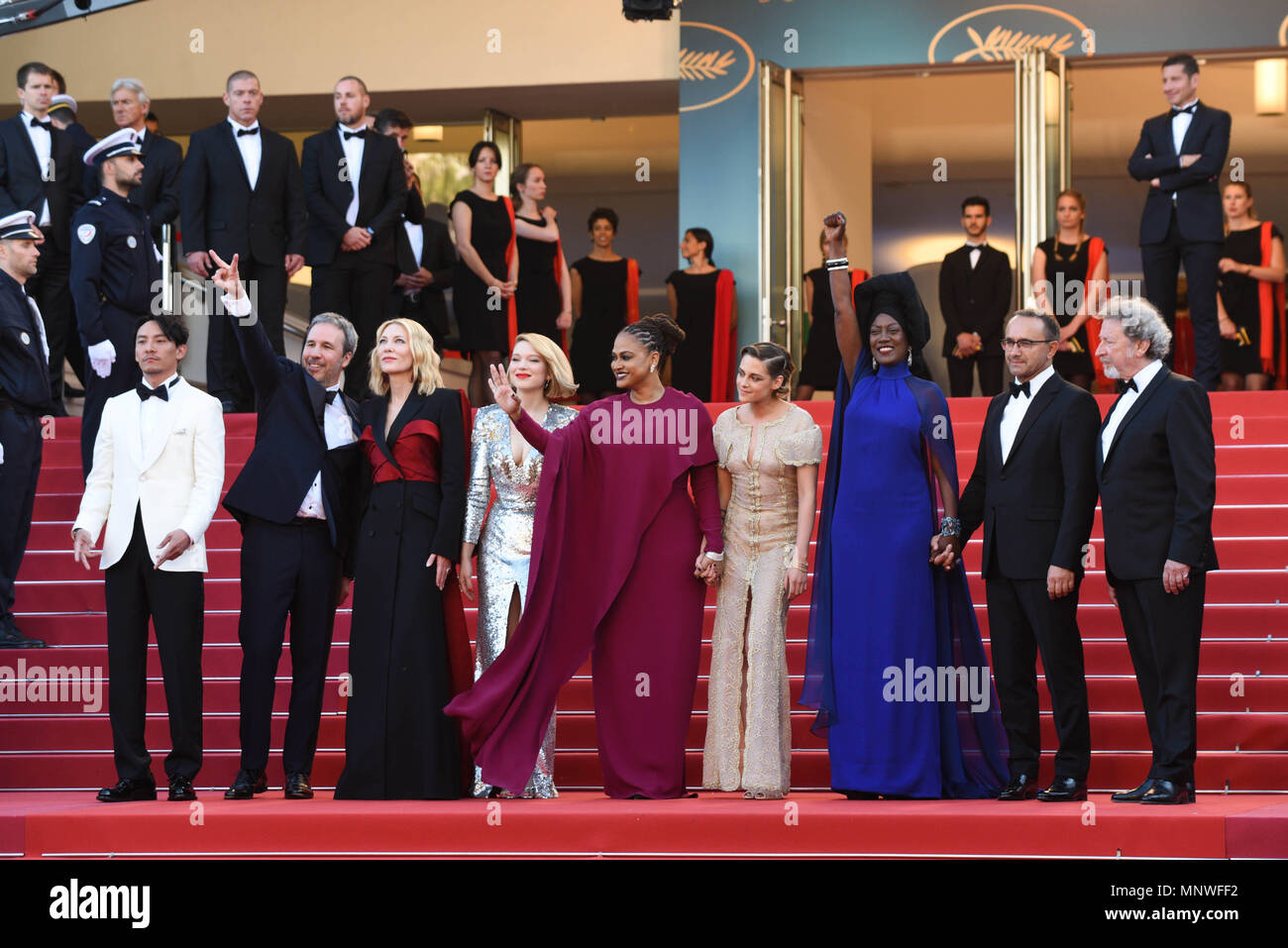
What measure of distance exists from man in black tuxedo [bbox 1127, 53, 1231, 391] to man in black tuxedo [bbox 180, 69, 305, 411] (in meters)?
4.63

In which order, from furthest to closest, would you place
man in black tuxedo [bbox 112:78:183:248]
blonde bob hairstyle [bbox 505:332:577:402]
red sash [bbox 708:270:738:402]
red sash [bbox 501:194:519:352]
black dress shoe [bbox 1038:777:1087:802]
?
red sash [bbox 708:270:738:402] < red sash [bbox 501:194:519:352] < man in black tuxedo [bbox 112:78:183:248] < blonde bob hairstyle [bbox 505:332:577:402] < black dress shoe [bbox 1038:777:1087:802]

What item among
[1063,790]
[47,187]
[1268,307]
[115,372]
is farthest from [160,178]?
[1268,307]

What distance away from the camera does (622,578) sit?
6332 mm

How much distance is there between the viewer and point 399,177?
385 inches

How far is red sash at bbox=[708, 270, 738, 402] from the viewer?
11844 millimetres

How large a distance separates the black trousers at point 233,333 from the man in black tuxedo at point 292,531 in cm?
282

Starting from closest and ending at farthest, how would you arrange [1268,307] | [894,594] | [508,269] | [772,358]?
1. [894,594]
2. [772,358]
3. [508,269]
4. [1268,307]

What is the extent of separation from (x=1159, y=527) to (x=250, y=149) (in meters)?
5.60

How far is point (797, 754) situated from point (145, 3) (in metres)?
10.1

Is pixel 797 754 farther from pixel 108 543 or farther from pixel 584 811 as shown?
pixel 108 543

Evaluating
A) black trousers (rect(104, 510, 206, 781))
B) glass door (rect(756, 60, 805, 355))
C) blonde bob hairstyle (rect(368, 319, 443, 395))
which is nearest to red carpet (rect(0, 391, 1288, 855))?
black trousers (rect(104, 510, 206, 781))

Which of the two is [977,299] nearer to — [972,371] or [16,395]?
[972,371]

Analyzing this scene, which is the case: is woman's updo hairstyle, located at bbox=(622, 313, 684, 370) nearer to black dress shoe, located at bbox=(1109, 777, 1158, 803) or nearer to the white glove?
black dress shoe, located at bbox=(1109, 777, 1158, 803)
